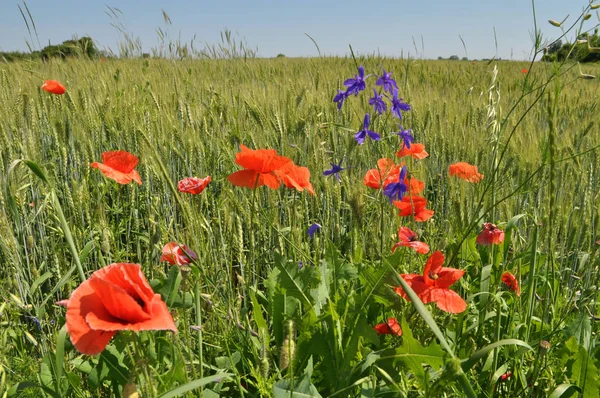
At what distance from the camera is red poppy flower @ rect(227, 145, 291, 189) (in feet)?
3.18

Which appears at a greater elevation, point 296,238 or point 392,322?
point 296,238

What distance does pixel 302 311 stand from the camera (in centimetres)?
128

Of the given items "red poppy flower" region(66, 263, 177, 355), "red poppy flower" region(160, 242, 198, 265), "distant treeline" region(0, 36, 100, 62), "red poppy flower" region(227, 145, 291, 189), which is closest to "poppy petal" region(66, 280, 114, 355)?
"red poppy flower" region(66, 263, 177, 355)

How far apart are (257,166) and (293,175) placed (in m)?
0.12

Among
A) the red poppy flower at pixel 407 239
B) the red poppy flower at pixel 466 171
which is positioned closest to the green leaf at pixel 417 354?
the red poppy flower at pixel 407 239

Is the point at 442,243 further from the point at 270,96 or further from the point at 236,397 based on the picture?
the point at 270,96

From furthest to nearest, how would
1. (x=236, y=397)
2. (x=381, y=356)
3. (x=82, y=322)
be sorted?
(x=236, y=397), (x=381, y=356), (x=82, y=322)

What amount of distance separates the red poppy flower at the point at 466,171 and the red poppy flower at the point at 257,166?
0.55m

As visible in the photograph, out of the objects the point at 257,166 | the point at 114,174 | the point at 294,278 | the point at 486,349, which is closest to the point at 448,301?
the point at 486,349

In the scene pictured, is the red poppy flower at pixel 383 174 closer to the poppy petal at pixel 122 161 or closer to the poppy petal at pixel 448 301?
the poppy petal at pixel 448 301

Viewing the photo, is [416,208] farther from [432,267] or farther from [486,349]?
[486,349]

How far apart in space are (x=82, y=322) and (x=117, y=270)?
0.07m

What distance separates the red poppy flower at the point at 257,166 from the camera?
97cm

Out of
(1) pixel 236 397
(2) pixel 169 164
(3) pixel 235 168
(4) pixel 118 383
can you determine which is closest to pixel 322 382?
(1) pixel 236 397
